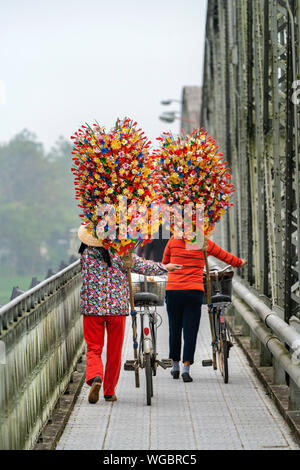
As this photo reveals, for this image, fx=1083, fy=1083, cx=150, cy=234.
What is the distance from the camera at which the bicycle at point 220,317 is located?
9945 millimetres

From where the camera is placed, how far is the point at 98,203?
28.4 ft

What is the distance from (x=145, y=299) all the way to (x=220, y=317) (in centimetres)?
123

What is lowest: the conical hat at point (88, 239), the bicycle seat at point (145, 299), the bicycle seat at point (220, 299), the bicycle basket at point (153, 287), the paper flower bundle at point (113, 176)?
Result: the bicycle seat at point (220, 299)

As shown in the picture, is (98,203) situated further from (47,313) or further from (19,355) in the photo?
(19,355)

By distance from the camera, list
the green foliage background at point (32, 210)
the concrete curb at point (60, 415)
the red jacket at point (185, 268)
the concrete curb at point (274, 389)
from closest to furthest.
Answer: the concrete curb at point (60, 415), the concrete curb at point (274, 389), the red jacket at point (185, 268), the green foliage background at point (32, 210)

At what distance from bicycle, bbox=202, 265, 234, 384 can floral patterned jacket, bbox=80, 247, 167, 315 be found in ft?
5.02

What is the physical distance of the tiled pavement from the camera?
723cm

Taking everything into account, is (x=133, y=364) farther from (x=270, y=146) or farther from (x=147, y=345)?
(x=270, y=146)

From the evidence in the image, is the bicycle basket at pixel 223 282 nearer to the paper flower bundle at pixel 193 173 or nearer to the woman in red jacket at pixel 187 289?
the woman in red jacket at pixel 187 289

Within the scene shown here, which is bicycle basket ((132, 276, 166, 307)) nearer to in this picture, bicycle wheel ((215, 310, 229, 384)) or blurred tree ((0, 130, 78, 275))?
bicycle wheel ((215, 310, 229, 384))

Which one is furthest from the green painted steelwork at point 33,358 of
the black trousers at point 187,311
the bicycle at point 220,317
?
the bicycle at point 220,317

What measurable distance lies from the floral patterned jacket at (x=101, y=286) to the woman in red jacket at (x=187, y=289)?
1.38m

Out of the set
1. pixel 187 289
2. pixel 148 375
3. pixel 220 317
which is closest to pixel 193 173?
pixel 187 289
